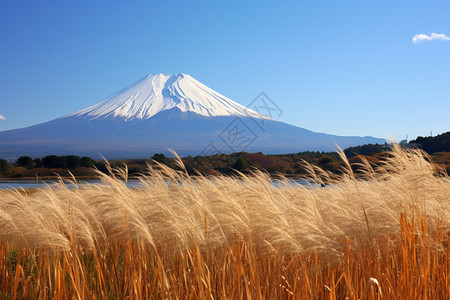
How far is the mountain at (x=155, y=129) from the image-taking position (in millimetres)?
105312

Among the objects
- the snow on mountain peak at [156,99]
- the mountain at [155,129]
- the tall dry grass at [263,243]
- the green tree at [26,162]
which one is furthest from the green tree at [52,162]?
the snow on mountain peak at [156,99]

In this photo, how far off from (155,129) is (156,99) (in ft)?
70.8

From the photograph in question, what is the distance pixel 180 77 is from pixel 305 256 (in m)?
146

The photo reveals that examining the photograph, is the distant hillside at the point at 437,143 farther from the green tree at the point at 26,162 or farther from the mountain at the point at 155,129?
the mountain at the point at 155,129

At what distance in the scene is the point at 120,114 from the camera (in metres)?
127

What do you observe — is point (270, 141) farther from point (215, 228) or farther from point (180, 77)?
point (215, 228)

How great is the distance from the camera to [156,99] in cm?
13288

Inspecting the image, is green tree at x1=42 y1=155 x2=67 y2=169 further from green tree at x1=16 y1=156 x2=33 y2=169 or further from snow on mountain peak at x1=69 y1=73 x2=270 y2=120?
snow on mountain peak at x1=69 y1=73 x2=270 y2=120

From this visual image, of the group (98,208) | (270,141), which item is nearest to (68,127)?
(270,141)

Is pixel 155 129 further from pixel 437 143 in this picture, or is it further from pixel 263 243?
Answer: pixel 263 243

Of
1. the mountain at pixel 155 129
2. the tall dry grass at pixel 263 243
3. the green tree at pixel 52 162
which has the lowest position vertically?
the tall dry grass at pixel 263 243

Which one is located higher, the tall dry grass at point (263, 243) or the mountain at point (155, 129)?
the mountain at point (155, 129)

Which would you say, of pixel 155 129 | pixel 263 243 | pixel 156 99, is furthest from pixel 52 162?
pixel 156 99

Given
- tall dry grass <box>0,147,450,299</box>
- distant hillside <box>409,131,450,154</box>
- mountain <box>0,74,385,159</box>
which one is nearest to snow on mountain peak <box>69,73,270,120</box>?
mountain <box>0,74,385,159</box>
